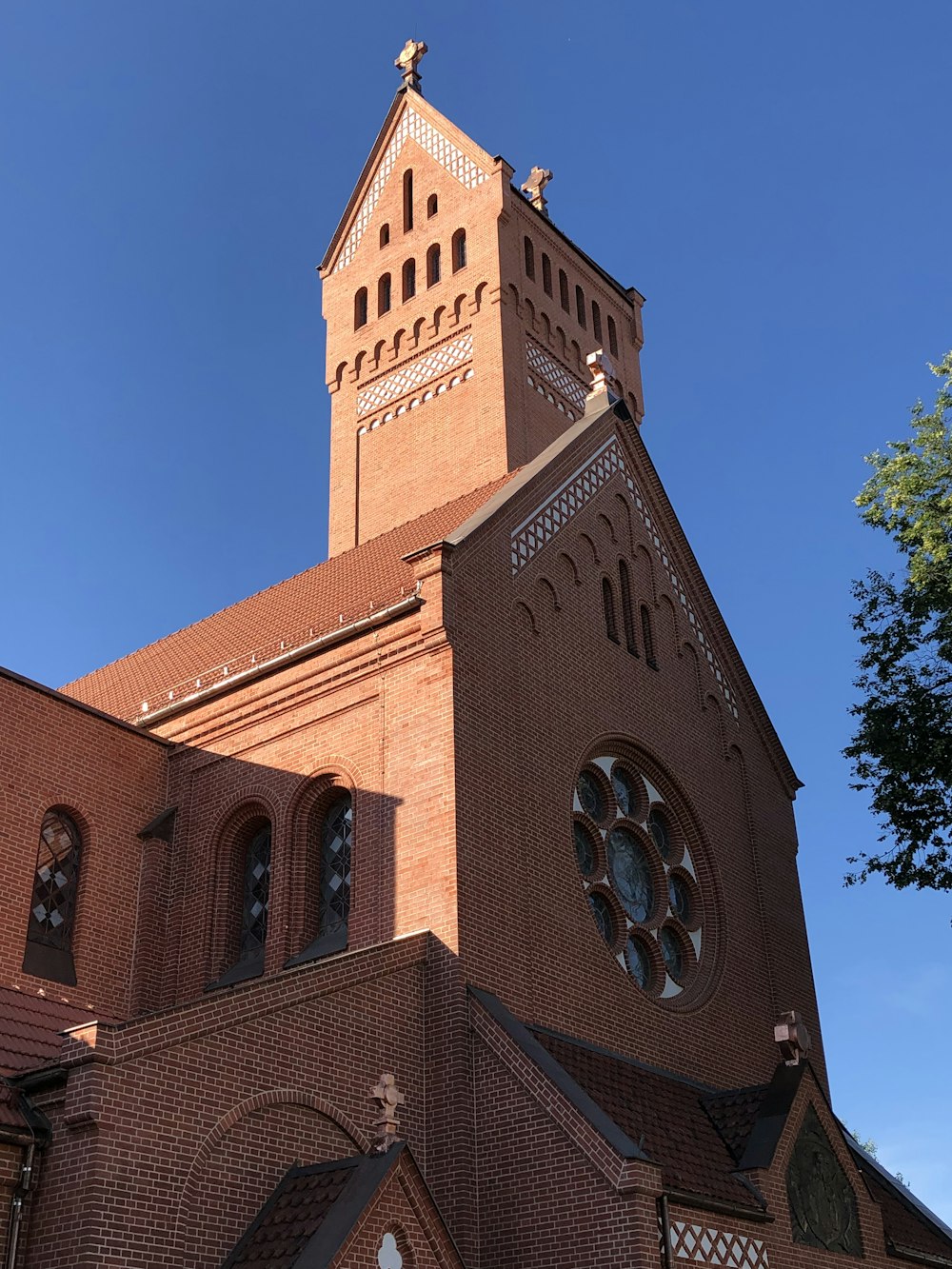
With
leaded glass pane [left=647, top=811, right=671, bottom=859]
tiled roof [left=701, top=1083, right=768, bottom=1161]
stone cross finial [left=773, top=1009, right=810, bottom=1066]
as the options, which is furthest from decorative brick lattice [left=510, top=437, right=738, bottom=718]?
tiled roof [left=701, top=1083, right=768, bottom=1161]

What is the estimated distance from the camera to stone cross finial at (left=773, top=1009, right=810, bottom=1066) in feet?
54.0

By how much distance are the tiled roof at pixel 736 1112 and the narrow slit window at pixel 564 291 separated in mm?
18549

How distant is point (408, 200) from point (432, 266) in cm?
248

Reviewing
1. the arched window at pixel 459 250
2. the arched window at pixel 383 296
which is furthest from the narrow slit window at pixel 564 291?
the arched window at pixel 383 296

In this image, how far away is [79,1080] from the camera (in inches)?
444

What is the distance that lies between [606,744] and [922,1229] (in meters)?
7.62

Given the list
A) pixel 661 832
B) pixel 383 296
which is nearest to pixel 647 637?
pixel 661 832

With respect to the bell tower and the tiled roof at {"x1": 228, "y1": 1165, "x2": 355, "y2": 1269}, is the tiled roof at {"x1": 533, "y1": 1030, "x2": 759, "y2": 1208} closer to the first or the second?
the tiled roof at {"x1": 228, "y1": 1165, "x2": 355, "y2": 1269}

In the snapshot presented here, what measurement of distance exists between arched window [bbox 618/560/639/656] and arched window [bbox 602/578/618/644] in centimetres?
36

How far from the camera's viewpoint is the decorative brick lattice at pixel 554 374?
2809 centimetres

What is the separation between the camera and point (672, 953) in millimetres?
19594

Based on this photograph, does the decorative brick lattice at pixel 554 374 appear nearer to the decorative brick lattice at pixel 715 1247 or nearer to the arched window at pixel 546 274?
the arched window at pixel 546 274

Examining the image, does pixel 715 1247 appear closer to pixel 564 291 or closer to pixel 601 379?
pixel 601 379

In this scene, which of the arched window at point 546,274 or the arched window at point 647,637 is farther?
the arched window at point 546,274
